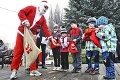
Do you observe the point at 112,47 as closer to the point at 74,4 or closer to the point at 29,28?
the point at 29,28

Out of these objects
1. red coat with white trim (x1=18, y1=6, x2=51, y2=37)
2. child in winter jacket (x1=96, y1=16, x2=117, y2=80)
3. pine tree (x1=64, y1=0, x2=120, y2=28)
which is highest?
pine tree (x1=64, y1=0, x2=120, y2=28)

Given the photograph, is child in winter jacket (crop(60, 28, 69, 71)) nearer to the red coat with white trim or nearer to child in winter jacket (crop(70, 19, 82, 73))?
child in winter jacket (crop(70, 19, 82, 73))

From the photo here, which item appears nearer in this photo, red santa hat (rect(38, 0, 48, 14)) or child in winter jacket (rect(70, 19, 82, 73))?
red santa hat (rect(38, 0, 48, 14))

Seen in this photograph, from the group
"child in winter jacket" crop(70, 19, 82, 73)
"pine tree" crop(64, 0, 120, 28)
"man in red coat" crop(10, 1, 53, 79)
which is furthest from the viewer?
"pine tree" crop(64, 0, 120, 28)

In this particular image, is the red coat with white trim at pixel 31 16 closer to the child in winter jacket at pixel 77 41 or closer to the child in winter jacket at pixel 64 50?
the child in winter jacket at pixel 77 41

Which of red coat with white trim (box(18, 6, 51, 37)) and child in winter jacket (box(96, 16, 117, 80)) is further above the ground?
red coat with white trim (box(18, 6, 51, 37))

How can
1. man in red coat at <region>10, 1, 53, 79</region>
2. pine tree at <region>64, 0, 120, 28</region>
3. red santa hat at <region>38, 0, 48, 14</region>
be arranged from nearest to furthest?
man in red coat at <region>10, 1, 53, 79</region>, red santa hat at <region>38, 0, 48, 14</region>, pine tree at <region>64, 0, 120, 28</region>

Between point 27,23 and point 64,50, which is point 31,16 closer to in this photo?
point 27,23

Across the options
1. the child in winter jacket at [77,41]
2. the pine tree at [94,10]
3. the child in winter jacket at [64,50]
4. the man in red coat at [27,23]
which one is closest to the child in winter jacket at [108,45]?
the child in winter jacket at [77,41]

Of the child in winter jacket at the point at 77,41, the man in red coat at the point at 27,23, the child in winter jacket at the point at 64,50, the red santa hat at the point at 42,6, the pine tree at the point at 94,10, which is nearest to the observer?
the man in red coat at the point at 27,23

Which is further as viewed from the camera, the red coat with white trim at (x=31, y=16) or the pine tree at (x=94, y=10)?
the pine tree at (x=94, y=10)

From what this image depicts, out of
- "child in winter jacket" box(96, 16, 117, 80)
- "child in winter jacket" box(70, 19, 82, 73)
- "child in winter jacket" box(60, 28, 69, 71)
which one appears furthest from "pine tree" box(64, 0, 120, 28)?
"child in winter jacket" box(96, 16, 117, 80)

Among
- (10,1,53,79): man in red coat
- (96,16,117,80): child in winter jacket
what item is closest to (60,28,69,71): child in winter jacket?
(10,1,53,79): man in red coat

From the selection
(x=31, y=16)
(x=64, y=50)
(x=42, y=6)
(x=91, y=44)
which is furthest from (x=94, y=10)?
(x=31, y=16)
